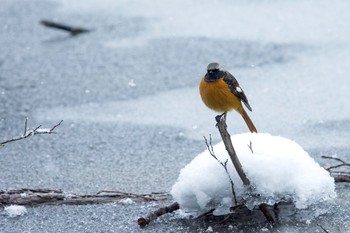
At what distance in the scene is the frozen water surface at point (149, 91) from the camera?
391 centimetres

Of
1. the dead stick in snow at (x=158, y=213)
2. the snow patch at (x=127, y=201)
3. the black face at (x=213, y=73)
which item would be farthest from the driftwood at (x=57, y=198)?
the black face at (x=213, y=73)

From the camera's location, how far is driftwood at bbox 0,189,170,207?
11.4ft

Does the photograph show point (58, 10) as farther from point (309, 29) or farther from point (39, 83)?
point (309, 29)

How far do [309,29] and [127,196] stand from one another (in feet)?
12.4

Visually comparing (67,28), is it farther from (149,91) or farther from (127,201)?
(127,201)

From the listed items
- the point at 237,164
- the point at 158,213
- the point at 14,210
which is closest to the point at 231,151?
the point at 237,164

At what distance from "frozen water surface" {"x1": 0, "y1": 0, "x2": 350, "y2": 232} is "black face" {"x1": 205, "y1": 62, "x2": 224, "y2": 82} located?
710 millimetres

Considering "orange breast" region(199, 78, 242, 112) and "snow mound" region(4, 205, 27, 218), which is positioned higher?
"orange breast" region(199, 78, 242, 112)

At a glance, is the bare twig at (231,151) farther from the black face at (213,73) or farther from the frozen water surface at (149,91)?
the black face at (213,73)

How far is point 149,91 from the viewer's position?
5707 mm

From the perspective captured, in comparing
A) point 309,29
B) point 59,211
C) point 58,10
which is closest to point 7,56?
point 58,10

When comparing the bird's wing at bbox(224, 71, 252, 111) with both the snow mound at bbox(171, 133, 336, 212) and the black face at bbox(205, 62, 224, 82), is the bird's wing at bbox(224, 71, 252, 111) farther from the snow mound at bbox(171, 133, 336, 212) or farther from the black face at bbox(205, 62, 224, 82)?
the snow mound at bbox(171, 133, 336, 212)

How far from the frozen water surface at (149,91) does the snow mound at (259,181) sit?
11 centimetres

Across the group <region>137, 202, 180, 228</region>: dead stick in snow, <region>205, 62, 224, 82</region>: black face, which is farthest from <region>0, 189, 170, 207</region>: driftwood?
<region>205, 62, 224, 82</region>: black face
